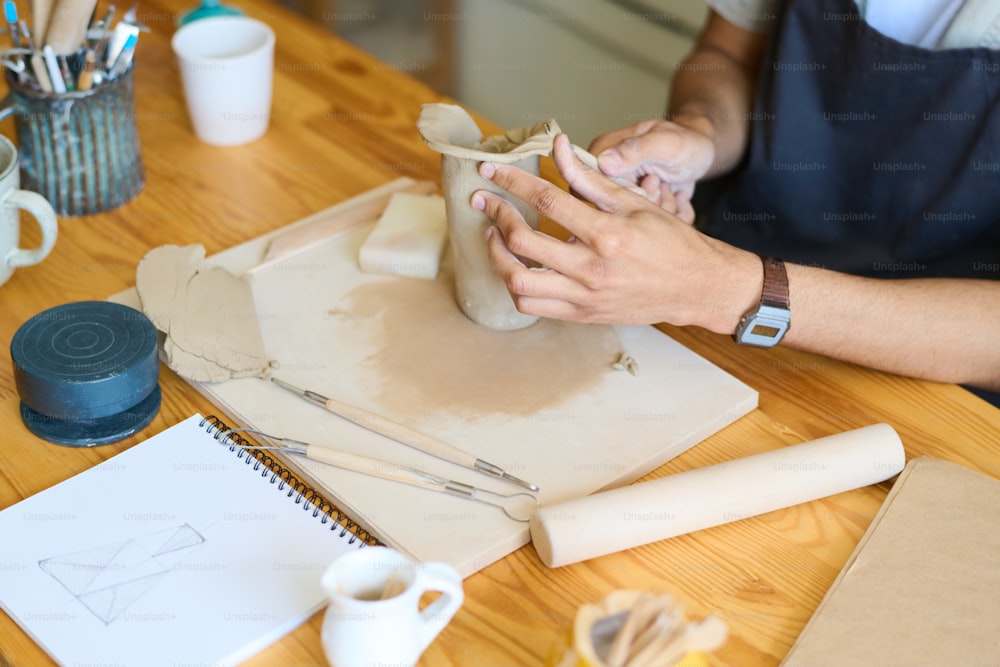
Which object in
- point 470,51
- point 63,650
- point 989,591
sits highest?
point 989,591

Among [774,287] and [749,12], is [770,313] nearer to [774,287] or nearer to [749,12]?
[774,287]

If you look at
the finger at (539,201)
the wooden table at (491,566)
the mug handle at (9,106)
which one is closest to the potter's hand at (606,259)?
the finger at (539,201)

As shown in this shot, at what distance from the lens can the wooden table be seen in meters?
0.81

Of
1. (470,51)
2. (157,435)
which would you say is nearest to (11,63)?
(157,435)

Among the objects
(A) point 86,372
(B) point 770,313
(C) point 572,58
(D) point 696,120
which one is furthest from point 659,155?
(C) point 572,58

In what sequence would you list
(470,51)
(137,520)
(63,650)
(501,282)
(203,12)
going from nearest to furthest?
(63,650) < (137,520) < (501,282) < (203,12) < (470,51)

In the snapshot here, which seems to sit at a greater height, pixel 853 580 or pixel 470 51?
pixel 853 580

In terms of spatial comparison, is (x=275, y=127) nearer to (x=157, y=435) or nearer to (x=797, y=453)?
(x=157, y=435)

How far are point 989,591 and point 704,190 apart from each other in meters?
0.88

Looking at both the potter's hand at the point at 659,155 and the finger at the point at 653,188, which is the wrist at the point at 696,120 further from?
the finger at the point at 653,188

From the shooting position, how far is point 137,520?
2.80 ft

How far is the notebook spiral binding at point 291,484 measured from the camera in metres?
0.87

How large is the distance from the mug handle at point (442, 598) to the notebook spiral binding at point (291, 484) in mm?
146

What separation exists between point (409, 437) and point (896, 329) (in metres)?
0.56
